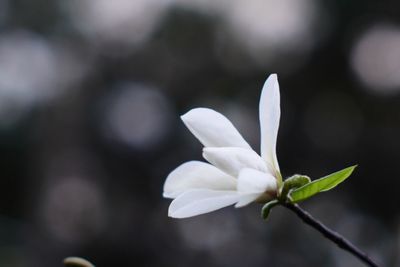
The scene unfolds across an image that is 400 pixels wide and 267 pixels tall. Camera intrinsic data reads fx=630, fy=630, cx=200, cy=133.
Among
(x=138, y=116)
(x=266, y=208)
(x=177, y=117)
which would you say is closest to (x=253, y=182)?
(x=266, y=208)

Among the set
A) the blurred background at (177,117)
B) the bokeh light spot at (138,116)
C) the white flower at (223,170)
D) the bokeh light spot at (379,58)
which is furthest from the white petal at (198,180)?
the bokeh light spot at (138,116)

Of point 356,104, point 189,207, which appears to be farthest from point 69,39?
point 189,207

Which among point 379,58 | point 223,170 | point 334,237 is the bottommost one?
point 334,237

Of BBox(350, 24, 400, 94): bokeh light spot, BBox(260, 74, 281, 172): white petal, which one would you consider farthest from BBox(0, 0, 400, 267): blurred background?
BBox(260, 74, 281, 172): white petal

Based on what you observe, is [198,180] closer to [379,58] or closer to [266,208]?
→ [266,208]

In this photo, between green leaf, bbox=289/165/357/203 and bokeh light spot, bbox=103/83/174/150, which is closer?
green leaf, bbox=289/165/357/203

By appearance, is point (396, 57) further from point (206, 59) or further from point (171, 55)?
point (171, 55)

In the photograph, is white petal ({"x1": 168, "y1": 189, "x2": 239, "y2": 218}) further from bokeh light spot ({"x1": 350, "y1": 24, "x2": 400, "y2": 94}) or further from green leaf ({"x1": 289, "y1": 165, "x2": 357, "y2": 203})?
bokeh light spot ({"x1": 350, "y1": 24, "x2": 400, "y2": 94})

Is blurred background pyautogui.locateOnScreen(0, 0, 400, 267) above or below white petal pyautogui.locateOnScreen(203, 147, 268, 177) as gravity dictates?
above
